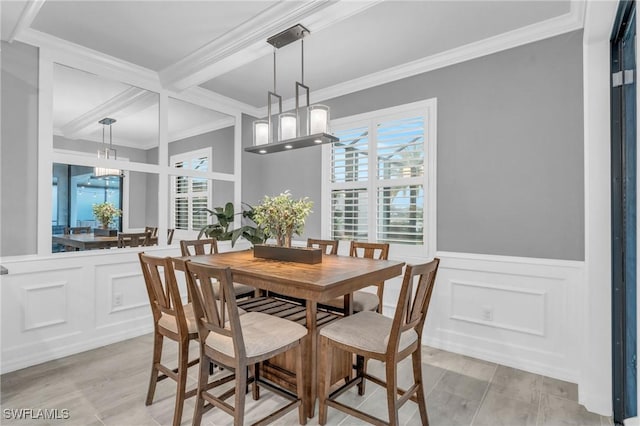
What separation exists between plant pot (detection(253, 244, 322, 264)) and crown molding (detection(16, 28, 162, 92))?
2456 millimetres

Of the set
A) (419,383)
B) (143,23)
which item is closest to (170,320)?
(419,383)

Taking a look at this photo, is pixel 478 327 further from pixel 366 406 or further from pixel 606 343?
pixel 366 406

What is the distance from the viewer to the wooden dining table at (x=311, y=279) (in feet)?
5.73

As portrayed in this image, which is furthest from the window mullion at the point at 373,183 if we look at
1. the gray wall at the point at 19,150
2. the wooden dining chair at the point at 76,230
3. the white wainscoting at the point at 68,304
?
the gray wall at the point at 19,150

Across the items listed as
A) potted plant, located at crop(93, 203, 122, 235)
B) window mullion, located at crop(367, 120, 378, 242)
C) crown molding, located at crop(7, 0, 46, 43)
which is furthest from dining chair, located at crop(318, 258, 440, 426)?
crown molding, located at crop(7, 0, 46, 43)

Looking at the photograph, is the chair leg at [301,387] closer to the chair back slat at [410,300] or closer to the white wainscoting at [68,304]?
the chair back slat at [410,300]

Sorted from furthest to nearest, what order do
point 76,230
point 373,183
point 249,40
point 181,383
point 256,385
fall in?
1. point 373,183
2. point 76,230
3. point 249,40
4. point 256,385
5. point 181,383

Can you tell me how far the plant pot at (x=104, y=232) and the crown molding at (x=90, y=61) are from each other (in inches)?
61.8

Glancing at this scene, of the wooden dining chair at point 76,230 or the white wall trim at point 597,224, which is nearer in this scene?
the white wall trim at point 597,224

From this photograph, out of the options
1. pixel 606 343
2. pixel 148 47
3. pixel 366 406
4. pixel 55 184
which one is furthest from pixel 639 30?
pixel 55 184

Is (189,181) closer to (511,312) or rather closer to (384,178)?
(384,178)

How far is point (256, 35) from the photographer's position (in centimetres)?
272

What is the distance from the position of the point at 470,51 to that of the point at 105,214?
3977mm

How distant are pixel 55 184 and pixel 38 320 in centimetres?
121
